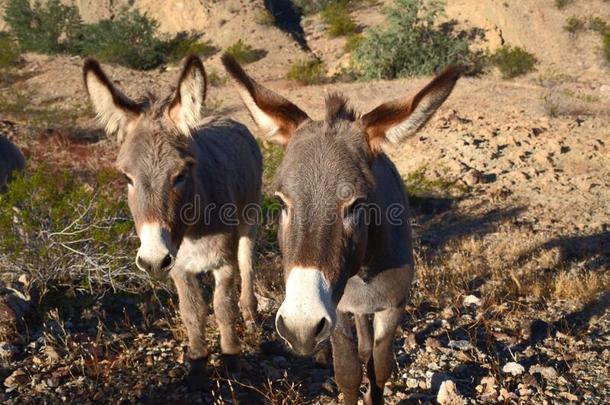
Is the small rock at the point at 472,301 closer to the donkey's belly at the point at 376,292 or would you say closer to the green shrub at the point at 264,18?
the donkey's belly at the point at 376,292

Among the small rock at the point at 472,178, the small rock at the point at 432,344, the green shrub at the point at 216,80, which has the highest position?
the green shrub at the point at 216,80

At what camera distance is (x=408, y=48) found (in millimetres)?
20375

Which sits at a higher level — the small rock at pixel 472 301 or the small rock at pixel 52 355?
the small rock at pixel 52 355

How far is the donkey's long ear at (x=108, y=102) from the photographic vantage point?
3265 mm

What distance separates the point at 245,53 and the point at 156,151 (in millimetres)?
23168

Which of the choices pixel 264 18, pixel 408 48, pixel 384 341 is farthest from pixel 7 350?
pixel 264 18

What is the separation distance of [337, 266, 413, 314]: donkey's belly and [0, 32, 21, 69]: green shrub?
25.5m

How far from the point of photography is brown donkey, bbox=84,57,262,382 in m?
3.13

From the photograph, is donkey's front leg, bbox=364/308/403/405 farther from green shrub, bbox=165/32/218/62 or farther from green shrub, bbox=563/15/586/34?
green shrub, bbox=165/32/218/62

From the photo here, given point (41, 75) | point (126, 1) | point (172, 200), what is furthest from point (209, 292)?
point (126, 1)

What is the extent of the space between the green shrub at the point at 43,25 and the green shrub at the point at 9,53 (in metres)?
0.93

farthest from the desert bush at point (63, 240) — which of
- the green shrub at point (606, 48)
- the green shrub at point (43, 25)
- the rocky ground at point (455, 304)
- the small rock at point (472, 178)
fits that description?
the green shrub at point (43, 25)

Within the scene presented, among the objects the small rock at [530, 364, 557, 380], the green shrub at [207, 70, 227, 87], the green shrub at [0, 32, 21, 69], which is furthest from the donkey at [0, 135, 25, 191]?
the green shrub at [0, 32, 21, 69]

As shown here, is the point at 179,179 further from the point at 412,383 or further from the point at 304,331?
the point at 412,383
